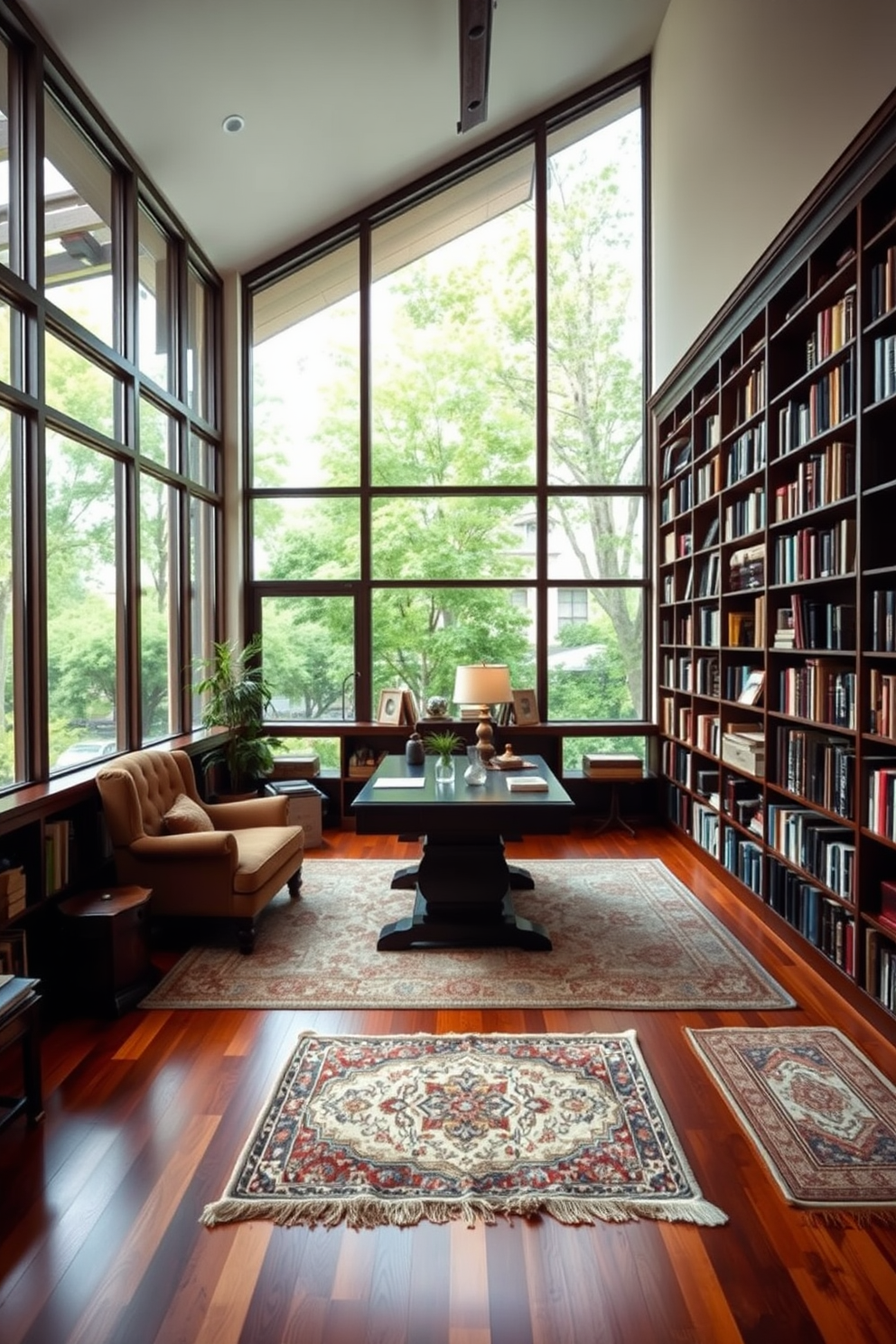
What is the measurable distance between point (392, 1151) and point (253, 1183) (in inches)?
14.9

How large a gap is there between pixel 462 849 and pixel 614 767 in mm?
2528

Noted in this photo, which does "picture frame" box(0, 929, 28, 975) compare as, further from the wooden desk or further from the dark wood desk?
the dark wood desk

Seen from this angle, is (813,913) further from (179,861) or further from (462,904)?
(179,861)

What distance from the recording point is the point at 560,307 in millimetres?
6246

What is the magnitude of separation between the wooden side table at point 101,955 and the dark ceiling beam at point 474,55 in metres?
4.66

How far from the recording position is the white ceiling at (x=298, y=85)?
3930 mm

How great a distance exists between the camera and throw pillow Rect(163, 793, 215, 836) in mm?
3678

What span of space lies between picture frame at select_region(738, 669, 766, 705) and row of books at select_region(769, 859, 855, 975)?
0.84 meters

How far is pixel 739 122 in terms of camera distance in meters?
4.12

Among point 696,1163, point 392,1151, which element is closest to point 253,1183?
point 392,1151

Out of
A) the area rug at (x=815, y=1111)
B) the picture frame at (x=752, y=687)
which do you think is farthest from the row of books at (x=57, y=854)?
the picture frame at (x=752, y=687)

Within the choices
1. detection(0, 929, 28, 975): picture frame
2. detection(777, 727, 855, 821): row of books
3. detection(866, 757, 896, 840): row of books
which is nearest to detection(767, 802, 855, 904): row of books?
detection(777, 727, 855, 821): row of books

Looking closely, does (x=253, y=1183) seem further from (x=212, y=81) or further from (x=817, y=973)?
(x=212, y=81)

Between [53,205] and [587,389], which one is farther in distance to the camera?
[587,389]
